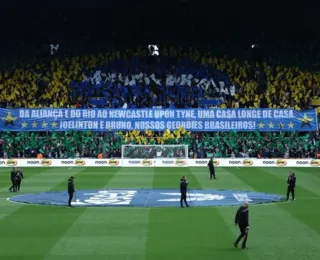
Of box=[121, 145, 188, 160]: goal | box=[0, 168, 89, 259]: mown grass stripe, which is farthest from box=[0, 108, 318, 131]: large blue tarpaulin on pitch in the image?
box=[0, 168, 89, 259]: mown grass stripe

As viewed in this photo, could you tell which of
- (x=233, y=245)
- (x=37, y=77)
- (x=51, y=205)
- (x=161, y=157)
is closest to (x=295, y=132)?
(x=161, y=157)

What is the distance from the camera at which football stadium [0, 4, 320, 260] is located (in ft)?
144

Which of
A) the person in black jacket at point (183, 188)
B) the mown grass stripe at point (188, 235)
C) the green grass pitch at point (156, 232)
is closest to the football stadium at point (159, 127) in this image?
the person in black jacket at point (183, 188)

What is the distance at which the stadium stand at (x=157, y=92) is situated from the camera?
72.4 meters

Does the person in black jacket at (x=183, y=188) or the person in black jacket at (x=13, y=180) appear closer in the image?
the person in black jacket at (x=183, y=188)

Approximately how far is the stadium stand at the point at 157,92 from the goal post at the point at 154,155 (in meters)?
2.38

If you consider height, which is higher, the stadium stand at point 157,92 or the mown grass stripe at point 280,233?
the stadium stand at point 157,92

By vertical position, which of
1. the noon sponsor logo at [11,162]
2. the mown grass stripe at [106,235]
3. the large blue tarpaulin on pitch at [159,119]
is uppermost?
the large blue tarpaulin on pitch at [159,119]

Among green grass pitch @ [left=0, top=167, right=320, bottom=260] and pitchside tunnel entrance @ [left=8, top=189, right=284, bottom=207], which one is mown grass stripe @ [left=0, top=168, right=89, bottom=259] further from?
pitchside tunnel entrance @ [left=8, top=189, right=284, bottom=207]

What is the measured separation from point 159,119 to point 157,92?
5.37 m

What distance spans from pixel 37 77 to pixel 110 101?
32.2 feet

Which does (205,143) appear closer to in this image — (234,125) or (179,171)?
(234,125)

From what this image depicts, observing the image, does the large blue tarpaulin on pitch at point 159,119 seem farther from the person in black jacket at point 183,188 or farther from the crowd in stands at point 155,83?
the person in black jacket at point 183,188

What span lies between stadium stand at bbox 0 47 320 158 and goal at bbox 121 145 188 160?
2.38 metres
